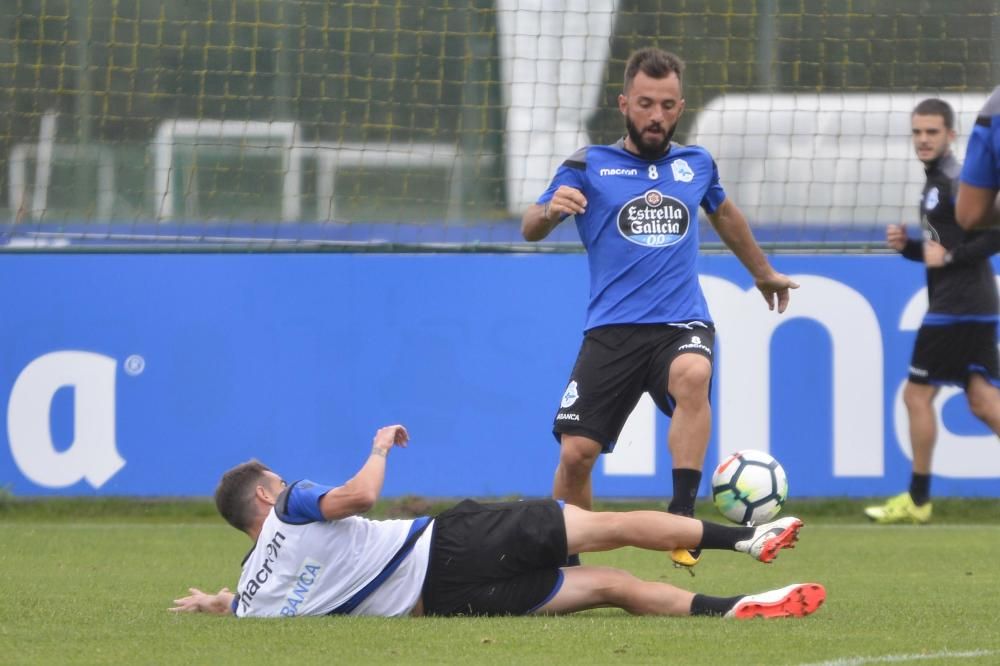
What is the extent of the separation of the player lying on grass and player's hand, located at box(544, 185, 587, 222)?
47.3 inches

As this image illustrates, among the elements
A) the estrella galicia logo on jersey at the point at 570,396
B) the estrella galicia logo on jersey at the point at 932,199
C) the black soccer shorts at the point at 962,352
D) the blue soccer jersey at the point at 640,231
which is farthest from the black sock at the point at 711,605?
the estrella galicia logo on jersey at the point at 932,199

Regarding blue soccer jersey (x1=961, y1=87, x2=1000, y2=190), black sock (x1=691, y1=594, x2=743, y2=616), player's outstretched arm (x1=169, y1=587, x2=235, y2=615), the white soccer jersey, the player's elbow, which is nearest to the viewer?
blue soccer jersey (x1=961, y1=87, x2=1000, y2=190)

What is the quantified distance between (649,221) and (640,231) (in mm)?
54

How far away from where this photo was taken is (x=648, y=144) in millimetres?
6766

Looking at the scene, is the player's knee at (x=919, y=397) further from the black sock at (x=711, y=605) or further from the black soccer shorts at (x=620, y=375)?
the black sock at (x=711, y=605)

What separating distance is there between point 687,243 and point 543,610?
1.75 metres

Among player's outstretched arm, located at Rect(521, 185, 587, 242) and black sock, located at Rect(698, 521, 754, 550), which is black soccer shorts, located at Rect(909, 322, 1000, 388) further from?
black sock, located at Rect(698, 521, 754, 550)

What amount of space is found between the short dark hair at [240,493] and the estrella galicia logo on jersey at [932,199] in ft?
15.0

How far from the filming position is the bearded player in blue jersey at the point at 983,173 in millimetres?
4613

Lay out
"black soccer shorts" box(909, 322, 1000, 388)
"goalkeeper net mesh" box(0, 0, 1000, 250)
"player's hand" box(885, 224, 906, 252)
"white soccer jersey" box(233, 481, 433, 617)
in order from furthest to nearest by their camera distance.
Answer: "goalkeeper net mesh" box(0, 0, 1000, 250), "black soccer shorts" box(909, 322, 1000, 388), "player's hand" box(885, 224, 906, 252), "white soccer jersey" box(233, 481, 433, 617)

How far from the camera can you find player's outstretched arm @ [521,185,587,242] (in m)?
6.44

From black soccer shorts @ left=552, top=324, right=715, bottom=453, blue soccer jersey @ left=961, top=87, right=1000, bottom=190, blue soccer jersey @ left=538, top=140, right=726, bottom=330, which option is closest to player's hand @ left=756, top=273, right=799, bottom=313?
blue soccer jersey @ left=538, top=140, right=726, bottom=330

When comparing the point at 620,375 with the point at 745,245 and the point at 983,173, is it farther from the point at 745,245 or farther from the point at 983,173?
the point at 983,173

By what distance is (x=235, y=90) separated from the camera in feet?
33.9
